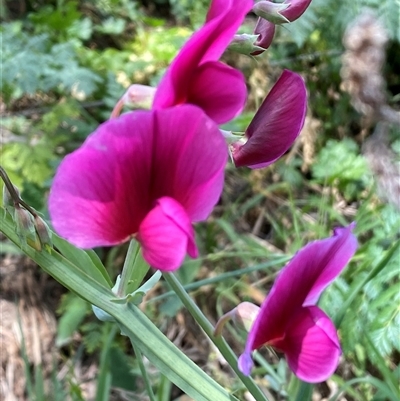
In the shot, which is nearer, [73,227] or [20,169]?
[73,227]

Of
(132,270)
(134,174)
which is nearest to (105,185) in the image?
(134,174)

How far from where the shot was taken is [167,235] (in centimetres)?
39

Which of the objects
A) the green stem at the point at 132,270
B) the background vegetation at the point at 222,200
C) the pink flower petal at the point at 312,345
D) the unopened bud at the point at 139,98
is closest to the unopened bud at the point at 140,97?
the unopened bud at the point at 139,98

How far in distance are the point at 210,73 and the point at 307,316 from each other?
22cm

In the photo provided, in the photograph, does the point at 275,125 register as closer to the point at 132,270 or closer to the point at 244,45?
the point at 244,45

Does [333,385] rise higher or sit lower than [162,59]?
lower

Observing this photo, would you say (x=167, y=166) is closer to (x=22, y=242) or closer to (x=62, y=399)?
(x=22, y=242)

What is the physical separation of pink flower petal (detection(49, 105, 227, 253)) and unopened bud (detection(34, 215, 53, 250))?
85 mm

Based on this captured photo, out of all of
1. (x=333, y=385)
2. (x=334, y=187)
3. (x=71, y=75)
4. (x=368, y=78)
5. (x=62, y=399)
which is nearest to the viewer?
(x=368, y=78)

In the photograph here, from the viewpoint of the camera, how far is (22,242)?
46 cm

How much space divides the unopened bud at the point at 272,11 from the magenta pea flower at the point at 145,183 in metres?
0.15

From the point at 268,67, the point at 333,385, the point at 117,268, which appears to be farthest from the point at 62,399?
the point at 268,67

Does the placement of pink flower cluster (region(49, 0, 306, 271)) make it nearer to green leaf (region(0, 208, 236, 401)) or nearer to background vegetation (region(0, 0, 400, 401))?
green leaf (region(0, 208, 236, 401))

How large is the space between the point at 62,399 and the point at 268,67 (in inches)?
43.8
